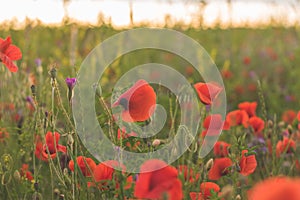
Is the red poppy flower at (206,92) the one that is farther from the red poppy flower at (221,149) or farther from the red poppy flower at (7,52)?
the red poppy flower at (7,52)

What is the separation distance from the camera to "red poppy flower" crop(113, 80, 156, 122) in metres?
1.24

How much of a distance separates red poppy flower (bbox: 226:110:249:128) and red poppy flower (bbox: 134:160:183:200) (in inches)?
38.9

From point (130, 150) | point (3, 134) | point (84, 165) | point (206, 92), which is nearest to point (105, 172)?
point (84, 165)

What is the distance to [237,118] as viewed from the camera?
1.85 metres

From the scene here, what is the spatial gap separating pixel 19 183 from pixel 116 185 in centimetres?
44

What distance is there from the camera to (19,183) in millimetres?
1581

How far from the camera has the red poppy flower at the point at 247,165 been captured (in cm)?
139

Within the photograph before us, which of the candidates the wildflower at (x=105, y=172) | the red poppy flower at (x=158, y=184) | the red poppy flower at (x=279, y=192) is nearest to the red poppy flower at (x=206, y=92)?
the wildflower at (x=105, y=172)

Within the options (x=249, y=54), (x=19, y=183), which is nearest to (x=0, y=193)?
(x=19, y=183)

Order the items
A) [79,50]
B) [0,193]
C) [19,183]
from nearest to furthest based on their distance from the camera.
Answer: [19,183], [0,193], [79,50]

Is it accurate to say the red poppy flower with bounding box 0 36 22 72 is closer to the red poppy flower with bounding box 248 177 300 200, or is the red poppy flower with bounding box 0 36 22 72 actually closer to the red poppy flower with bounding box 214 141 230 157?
the red poppy flower with bounding box 214 141 230 157

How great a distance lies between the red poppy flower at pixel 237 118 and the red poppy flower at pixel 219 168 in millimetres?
344

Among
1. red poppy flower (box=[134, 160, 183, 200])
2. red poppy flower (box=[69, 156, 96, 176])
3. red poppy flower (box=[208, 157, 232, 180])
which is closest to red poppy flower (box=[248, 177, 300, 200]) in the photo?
red poppy flower (box=[134, 160, 183, 200])

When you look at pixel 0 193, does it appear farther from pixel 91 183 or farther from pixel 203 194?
pixel 203 194
